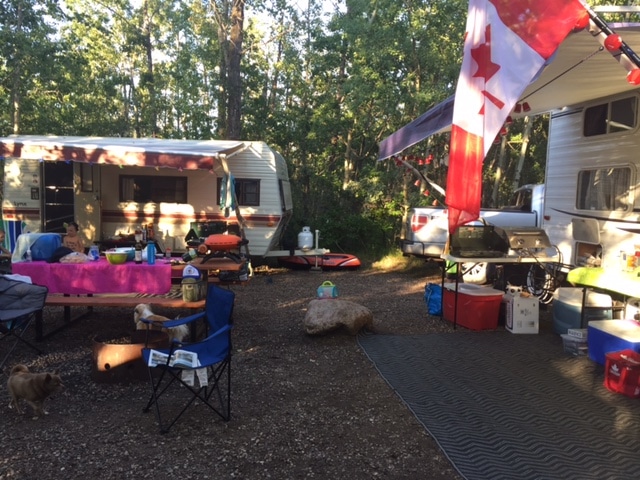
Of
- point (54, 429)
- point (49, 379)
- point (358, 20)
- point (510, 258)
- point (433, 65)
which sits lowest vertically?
point (54, 429)

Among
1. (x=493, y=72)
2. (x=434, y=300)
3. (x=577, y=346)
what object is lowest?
(x=577, y=346)

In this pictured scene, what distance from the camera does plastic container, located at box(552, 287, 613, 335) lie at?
5.80 meters

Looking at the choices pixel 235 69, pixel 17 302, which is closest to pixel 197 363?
pixel 17 302

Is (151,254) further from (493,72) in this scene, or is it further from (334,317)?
(493,72)

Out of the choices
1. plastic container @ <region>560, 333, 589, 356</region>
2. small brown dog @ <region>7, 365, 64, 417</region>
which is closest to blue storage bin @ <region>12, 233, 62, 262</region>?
small brown dog @ <region>7, 365, 64, 417</region>

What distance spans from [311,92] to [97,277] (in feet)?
41.0

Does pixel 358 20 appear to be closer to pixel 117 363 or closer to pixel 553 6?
pixel 553 6

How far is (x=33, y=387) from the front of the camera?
358 centimetres

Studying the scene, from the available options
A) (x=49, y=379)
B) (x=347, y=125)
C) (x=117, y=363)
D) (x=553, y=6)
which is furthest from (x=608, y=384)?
(x=347, y=125)

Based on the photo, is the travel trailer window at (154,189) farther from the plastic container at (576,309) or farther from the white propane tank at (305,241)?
the plastic container at (576,309)

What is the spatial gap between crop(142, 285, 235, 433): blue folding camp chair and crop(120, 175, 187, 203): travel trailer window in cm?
652

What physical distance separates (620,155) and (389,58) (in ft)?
24.6

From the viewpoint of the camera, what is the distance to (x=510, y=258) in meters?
6.47

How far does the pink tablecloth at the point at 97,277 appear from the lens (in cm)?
551
